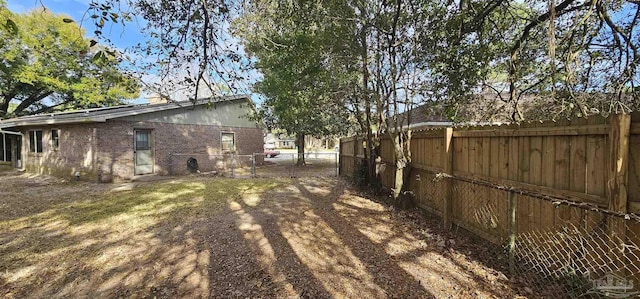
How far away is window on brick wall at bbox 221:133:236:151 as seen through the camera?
1505cm

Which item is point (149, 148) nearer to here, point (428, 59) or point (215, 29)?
point (215, 29)

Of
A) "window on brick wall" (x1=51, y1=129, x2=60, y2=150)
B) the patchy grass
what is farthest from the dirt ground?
"window on brick wall" (x1=51, y1=129, x2=60, y2=150)

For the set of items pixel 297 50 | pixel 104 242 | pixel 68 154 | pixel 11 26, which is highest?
pixel 297 50

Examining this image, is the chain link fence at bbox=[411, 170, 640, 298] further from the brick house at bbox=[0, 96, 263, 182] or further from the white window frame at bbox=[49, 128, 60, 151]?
the white window frame at bbox=[49, 128, 60, 151]

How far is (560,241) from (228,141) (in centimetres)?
1459

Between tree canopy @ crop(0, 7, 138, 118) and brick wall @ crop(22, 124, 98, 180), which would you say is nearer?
brick wall @ crop(22, 124, 98, 180)

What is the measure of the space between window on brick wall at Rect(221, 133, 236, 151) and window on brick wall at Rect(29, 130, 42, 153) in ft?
25.0

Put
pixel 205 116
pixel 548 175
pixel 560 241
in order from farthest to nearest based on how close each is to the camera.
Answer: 1. pixel 205 116
2. pixel 548 175
3. pixel 560 241

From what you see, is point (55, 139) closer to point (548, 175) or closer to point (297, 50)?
point (297, 50)

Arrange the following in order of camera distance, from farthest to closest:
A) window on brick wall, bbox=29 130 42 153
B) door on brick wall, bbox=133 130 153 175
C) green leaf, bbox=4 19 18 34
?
window on brick wall, bbox=29 130 42 153, door on brick wall, bbox=133 130 153 175, green leaf, bbox=4 19 18 34

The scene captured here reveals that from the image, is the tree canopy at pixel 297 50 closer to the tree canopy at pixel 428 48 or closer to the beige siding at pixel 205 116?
the tree canopy at pixel 428 48

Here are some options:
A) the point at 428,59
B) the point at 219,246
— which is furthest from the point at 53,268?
the point at 428,59

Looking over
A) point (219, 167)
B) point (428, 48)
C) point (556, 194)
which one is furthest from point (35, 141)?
point (556, 194)

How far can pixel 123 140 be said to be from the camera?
10.8m
